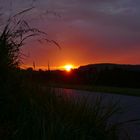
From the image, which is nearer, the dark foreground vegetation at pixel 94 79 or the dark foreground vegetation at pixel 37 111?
the dark foreground vegetation at pixel 37 111

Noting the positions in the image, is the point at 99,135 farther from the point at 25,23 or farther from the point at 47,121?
the point at 25,23

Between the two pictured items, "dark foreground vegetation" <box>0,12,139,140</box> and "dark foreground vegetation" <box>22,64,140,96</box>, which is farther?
"dark foreground vegetation" <box>22,64,140,96</box>

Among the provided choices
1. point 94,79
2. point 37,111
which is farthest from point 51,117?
point 94,79

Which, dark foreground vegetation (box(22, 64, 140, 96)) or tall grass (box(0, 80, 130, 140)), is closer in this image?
tall grass (box(0, 80, 130, 140))

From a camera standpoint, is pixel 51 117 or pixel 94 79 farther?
pixel 94 79

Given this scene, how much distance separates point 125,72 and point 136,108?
43.1ft

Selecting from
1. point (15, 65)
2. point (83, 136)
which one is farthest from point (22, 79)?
point (83, 136)

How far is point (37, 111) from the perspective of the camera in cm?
685

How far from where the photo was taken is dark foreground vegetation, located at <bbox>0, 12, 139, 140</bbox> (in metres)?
6.29

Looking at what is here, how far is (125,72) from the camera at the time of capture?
95.9 ft

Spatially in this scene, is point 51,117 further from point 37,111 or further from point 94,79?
point 94,79

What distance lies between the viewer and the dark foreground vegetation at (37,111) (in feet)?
20.6

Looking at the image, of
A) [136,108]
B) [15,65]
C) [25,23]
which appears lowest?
[136,108]

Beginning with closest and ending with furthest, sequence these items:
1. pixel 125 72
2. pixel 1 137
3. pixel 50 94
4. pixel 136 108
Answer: pixel 1 137, pixel 50 94, pixel 136 108, pixel 125 72
